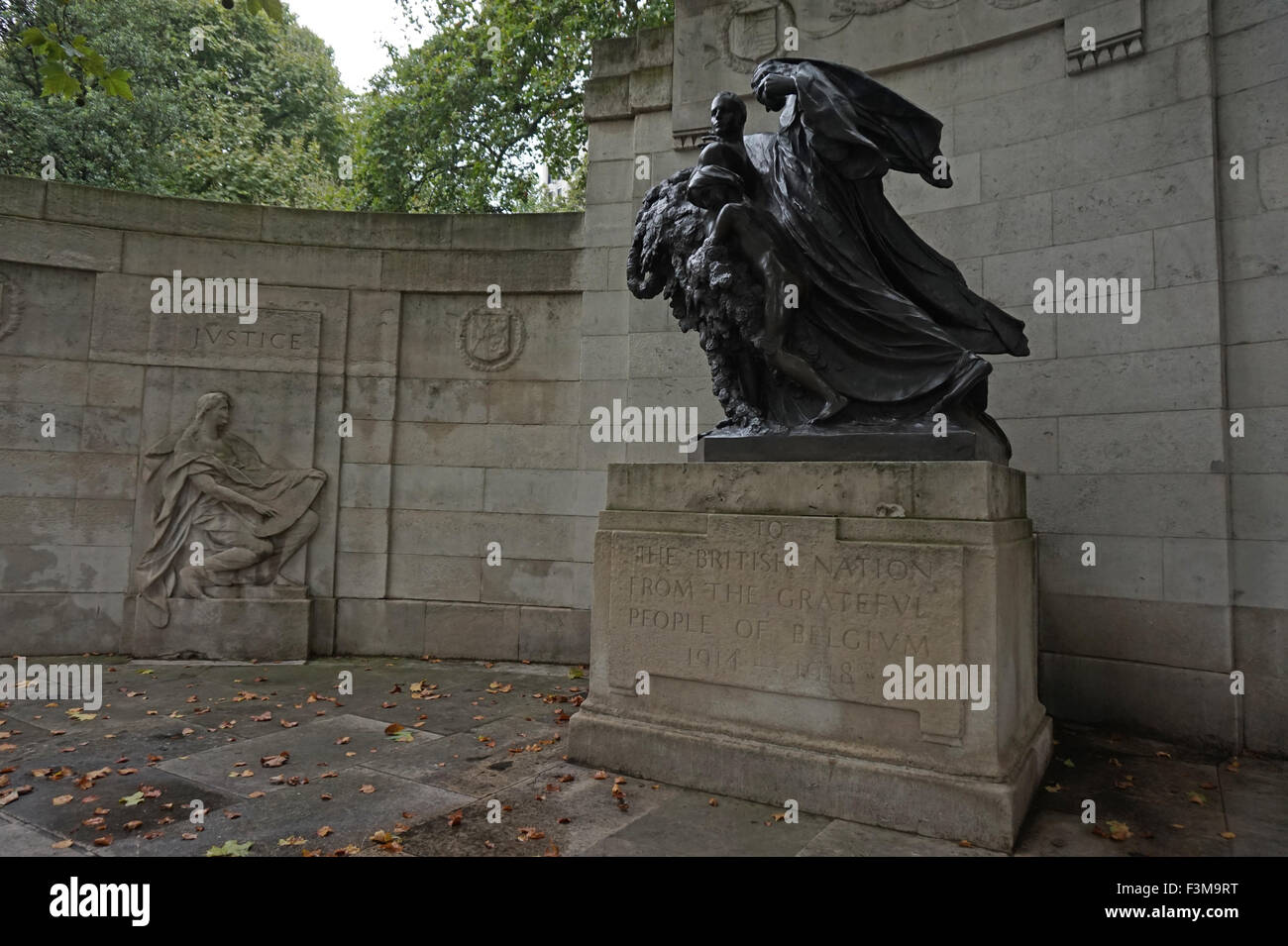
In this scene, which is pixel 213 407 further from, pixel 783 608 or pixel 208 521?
pixel 783 608

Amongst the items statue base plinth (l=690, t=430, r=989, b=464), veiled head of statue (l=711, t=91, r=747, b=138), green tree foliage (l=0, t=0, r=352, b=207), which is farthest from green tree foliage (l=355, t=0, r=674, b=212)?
statue base plinth (l=690, t=430, r=989, b=464)

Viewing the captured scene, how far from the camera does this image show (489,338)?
8195 mm

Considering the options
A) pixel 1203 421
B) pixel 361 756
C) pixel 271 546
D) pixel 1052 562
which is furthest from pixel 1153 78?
pixel 271 546

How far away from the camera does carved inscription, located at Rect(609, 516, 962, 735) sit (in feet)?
12.0

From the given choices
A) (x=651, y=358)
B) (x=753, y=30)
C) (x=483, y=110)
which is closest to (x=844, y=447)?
(x=651, y=358)

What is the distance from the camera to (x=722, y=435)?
451cm

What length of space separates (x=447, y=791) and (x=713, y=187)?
12.0ft

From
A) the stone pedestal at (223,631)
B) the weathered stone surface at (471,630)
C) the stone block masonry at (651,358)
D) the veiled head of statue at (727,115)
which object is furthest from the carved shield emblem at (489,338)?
the veiled head of statue at (727,115)

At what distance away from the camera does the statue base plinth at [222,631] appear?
7.36 m

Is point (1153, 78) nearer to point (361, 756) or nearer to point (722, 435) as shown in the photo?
point (722, 435)

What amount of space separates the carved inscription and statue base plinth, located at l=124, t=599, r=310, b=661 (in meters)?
4.55

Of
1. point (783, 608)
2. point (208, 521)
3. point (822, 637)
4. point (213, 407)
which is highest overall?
point (213, 407)

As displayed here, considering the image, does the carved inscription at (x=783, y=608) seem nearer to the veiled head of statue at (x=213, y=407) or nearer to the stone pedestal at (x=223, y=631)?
the stone pedestal at (x=223, y=631)

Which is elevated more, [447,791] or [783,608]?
[783,608]
